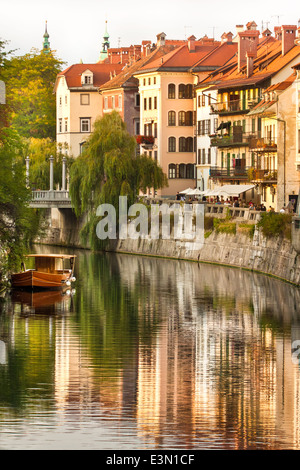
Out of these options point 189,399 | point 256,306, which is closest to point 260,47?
point 256,306

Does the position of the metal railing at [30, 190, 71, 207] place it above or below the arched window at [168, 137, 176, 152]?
below

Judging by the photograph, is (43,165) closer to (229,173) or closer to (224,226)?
(229,173)

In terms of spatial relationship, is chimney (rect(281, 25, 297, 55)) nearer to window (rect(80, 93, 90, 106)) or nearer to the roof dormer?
window (rect(80, 93, 90, 106))

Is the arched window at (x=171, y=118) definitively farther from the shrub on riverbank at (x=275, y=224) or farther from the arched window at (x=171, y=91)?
the shrub on riverbank at (x=275, y=224)

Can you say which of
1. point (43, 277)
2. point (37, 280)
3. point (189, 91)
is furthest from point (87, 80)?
point (37, 280)

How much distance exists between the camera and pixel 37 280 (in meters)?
59.5

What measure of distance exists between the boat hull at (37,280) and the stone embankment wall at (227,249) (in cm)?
1004

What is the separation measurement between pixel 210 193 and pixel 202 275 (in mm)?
16371

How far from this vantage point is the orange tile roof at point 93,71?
113 metres

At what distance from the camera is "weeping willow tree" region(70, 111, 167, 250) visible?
77938 mm

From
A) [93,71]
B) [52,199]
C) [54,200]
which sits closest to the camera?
[52,199]

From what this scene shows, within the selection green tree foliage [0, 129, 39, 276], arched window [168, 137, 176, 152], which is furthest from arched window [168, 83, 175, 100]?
green tree foliage [0, 129, 39, 276]

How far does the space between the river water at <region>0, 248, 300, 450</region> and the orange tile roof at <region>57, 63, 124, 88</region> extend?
52359 mm

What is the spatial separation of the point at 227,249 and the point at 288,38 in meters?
17.6
